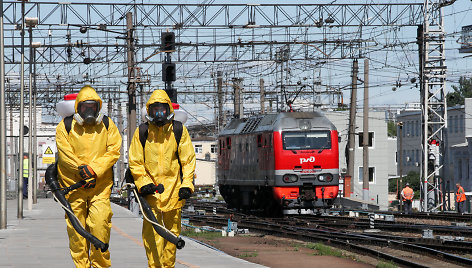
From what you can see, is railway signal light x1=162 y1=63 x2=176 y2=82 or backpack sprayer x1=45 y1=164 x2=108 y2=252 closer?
backpack sprayer x1=45 y1=164 x2=108 y2=252

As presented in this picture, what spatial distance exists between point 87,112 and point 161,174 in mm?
1096

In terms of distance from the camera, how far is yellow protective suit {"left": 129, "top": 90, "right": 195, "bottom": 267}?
31.5ft

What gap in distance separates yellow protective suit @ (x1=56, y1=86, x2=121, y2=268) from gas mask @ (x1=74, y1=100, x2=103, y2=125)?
2.2 inches

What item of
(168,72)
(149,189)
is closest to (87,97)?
(149,189)

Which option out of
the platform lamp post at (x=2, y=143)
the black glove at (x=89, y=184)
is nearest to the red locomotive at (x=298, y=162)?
the platform lamp post at (x=2, y=143)

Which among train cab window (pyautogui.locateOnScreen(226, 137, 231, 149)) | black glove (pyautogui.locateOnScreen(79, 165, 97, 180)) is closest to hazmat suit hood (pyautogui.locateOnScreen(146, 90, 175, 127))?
black glove (pyautogui.locateOnScreen(79, 165, 97, 180))

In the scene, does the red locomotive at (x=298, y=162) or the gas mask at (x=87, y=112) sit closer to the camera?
the gas mask at (x=87, y=112)

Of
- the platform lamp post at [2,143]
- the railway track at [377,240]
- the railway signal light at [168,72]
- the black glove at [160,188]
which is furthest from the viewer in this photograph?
the railway signal light at [168,72]

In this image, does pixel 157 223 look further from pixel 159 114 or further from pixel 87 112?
pixel 87 112

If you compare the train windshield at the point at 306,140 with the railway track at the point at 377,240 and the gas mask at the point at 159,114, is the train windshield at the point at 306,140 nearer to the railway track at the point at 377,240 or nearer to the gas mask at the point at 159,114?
the railway track at the point at 377,240

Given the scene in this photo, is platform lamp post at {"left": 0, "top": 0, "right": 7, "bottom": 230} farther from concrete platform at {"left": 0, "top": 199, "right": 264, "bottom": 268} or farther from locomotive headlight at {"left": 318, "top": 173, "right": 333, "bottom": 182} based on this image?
locomotive headlight at {"left": 318, "top": 173, "right": 333, "bottom": 182}

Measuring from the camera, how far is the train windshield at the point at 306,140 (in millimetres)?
31219

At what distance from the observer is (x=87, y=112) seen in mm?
10055

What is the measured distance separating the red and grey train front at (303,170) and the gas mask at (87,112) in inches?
832
